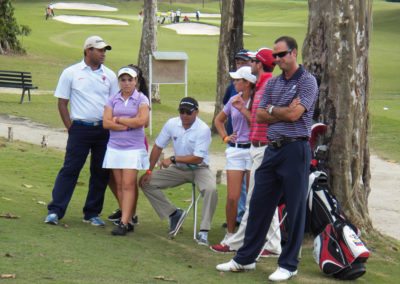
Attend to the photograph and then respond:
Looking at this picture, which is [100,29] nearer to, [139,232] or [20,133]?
[20,133]

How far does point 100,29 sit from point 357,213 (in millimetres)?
57924

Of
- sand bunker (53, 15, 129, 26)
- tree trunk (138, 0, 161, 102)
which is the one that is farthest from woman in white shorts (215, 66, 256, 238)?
sand bunker (53, 15, 129, 26)

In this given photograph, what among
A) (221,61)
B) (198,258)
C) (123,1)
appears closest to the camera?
(198,258)

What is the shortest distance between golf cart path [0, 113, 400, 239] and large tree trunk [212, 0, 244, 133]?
13.9ft

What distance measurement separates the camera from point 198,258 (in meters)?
8.93

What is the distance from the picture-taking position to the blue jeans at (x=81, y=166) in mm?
9883

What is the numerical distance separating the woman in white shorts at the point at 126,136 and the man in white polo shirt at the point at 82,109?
25cm

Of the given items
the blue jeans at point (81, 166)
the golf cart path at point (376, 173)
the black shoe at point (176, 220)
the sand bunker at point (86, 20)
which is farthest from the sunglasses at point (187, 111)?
the sand bunker at point (86, 20)

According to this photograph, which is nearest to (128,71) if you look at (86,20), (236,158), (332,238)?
(236,158)

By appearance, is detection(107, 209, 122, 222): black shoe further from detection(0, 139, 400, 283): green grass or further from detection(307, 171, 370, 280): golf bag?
detection(307, 171, 370, 280): golf bag

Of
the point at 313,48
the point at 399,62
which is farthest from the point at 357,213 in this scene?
the point at 399,62

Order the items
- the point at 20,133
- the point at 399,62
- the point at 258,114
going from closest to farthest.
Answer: the point at 258,114 < the point at 20,133 < the point at 399,62

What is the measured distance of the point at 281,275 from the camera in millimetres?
8141

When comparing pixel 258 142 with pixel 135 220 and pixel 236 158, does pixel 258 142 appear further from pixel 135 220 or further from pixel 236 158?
pixel 135 220
